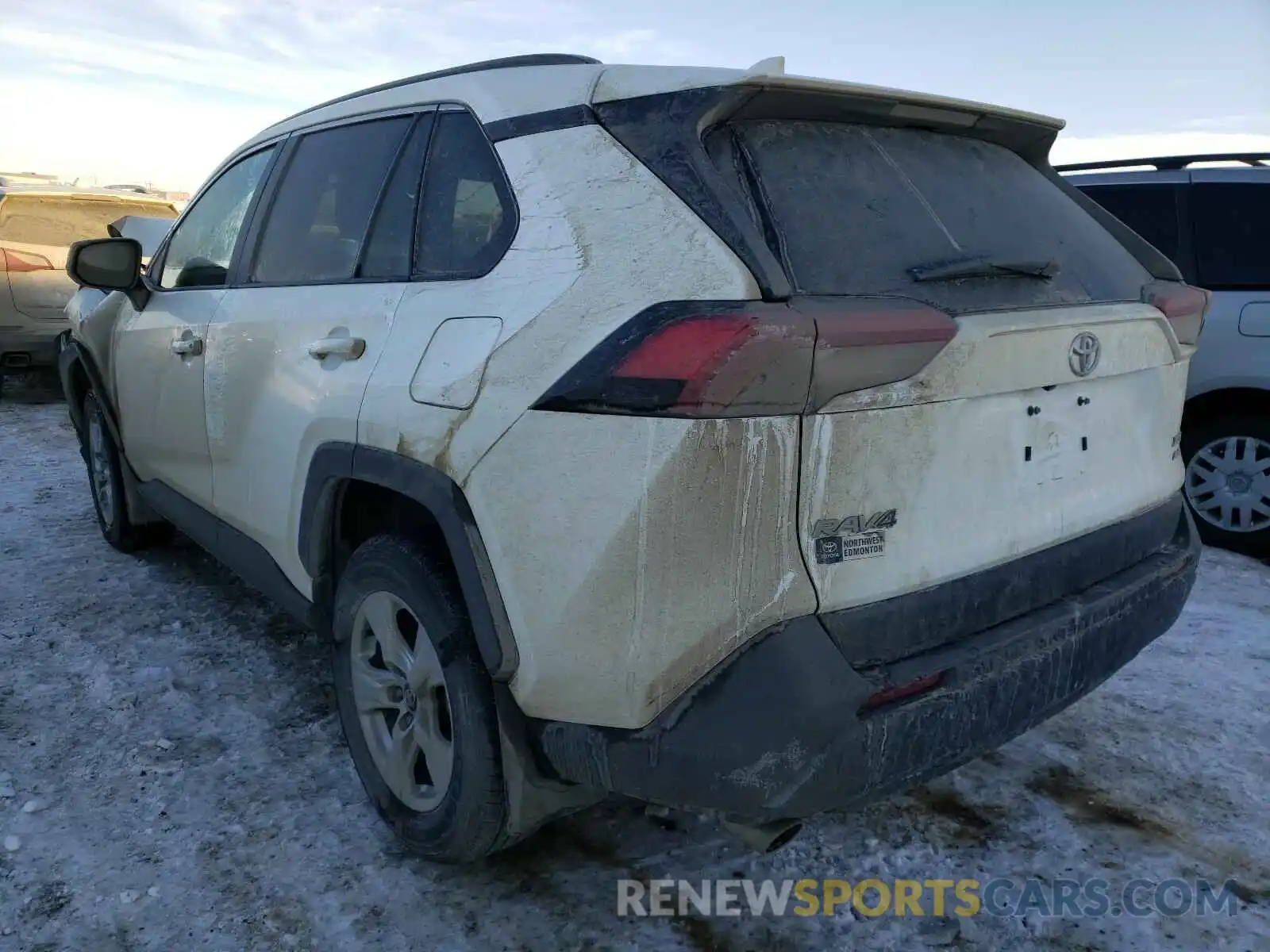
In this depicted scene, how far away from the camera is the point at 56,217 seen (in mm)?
8625

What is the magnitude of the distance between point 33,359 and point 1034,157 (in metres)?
8.66

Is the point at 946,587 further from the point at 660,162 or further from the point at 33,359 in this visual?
the point at 33,359

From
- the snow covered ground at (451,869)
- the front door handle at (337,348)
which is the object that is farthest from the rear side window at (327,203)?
the snow covered ground at (451,869)

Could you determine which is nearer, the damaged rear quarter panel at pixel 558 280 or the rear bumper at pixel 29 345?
the damaged rear quarter panel at pixel 558 280

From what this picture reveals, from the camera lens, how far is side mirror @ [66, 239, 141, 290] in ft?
11.9

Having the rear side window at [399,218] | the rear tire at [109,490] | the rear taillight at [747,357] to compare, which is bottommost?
the rear tire at [109,490]

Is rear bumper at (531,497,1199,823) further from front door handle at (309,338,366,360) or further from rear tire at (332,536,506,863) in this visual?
front door handle at (309,338,366,360)

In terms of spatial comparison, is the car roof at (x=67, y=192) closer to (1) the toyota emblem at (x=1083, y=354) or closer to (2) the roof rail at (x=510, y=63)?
(2) the roof rail at (x=510, y=63)

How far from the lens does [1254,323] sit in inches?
178

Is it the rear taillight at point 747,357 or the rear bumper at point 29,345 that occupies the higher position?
the rear taillight at point 747,357

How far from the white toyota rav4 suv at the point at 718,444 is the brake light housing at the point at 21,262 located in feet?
23.8

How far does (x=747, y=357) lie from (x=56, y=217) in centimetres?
910

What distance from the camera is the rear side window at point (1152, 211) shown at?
15.8ft

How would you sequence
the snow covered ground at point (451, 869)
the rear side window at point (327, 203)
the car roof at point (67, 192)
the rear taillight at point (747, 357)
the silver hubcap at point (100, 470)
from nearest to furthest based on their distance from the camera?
the rear taillight at point (747, 357)
the snow covered ground at point (451, 869)
the rear side window at point (327, 203)
the silver hubcap at point (100, 470)
the car roof at point (67, 192)
